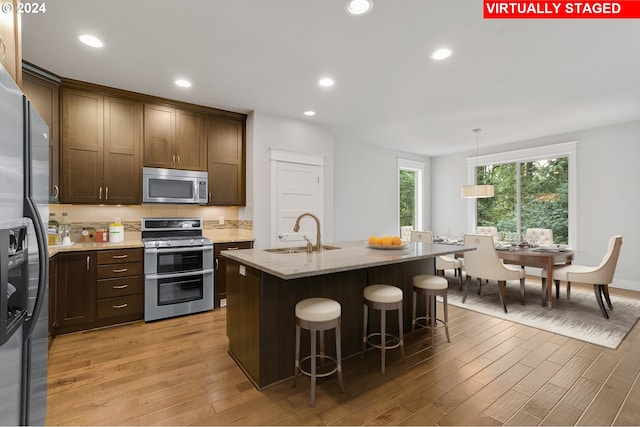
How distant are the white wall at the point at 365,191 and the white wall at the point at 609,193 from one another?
304cm

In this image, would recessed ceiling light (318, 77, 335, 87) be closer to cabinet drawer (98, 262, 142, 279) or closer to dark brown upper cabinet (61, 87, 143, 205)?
dark brown upper cabinet (61, 87, 143, 205)

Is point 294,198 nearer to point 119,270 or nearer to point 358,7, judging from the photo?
point 119,270

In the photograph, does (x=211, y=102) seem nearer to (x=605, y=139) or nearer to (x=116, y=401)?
(x=116, y=401)

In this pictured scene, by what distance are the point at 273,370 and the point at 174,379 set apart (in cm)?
77

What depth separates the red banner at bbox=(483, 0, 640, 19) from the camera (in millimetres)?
2156

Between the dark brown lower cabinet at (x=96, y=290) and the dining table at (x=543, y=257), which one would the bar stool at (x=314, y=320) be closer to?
the dark brown lower cabinet at (x=96, y=290)

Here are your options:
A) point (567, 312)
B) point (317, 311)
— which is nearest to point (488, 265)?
point (567, 312)

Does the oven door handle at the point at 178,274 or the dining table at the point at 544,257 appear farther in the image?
the dining table at the point at 544,257

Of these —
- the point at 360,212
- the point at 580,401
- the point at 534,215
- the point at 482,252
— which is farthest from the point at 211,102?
the point at 534,215

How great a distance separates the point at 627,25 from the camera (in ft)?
7.57

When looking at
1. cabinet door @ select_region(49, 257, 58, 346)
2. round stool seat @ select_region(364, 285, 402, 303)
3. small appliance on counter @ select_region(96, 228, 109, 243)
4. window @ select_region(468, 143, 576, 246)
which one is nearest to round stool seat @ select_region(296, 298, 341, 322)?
A: round stool seat @ select_region(364, 285, 402, 303)

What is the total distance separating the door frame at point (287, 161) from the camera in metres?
4.34

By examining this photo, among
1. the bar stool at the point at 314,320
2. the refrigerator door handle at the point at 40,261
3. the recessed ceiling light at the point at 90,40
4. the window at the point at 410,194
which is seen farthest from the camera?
the window at the point at 410,194

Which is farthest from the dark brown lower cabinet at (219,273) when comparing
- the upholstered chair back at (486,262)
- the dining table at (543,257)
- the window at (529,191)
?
the window at (529,191)
